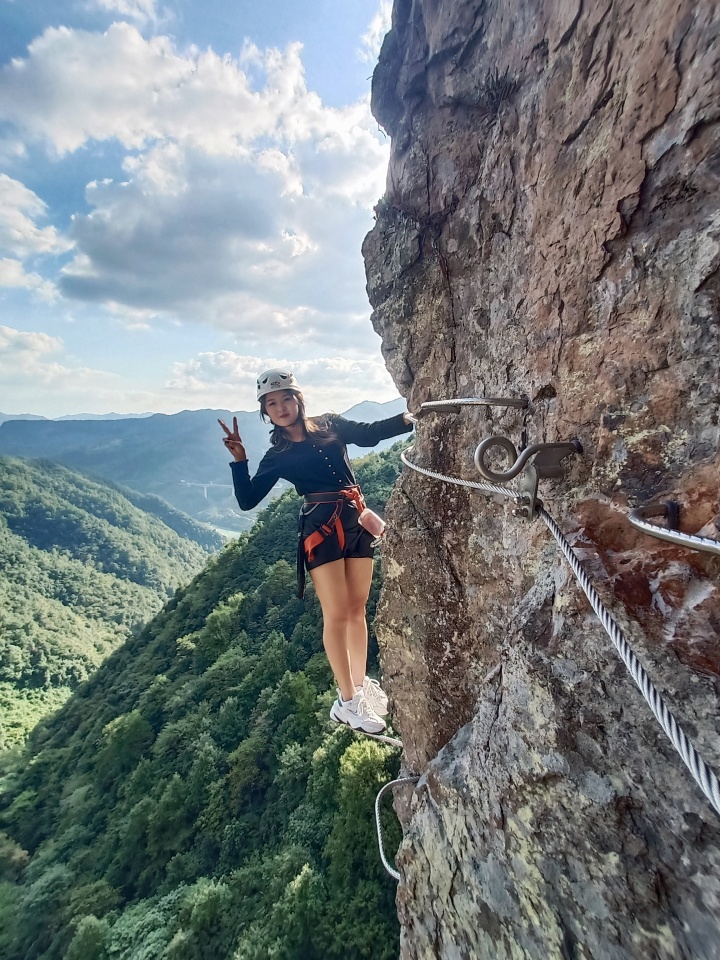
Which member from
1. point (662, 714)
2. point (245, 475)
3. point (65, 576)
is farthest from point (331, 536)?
point (65, 576)

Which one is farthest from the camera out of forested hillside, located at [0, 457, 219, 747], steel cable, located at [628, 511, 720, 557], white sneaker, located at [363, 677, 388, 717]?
forested hillside, located at [0, 457, 219, 747]

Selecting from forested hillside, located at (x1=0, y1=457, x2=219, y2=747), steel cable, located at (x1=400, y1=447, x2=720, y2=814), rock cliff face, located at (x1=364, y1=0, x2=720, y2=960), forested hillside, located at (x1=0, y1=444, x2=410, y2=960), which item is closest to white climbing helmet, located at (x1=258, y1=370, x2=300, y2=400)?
rock cliff face, located at (x1=364, y1=0, x2=720, y2=960)

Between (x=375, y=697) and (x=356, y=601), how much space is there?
4.15ft

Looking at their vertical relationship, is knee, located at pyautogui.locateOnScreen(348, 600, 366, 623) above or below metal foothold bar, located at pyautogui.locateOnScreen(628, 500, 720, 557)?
below

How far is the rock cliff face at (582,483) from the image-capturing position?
5.29ft

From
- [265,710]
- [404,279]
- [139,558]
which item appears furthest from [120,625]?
[404,279]

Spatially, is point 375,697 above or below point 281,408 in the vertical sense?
below

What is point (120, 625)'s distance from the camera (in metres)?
A: 98.7

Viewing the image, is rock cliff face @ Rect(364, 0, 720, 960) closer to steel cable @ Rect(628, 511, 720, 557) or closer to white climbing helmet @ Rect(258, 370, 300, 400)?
steel cable @ Rect(628, 511, 720, 557)

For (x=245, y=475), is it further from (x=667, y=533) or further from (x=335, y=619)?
(x=667, y=533)

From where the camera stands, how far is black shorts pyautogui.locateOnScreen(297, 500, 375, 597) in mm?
4098

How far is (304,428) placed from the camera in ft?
14.5

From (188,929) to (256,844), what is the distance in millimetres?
5604

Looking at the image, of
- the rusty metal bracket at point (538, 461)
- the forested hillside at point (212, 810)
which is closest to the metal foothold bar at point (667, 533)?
the rusty metal bracket at point (538, 461)
